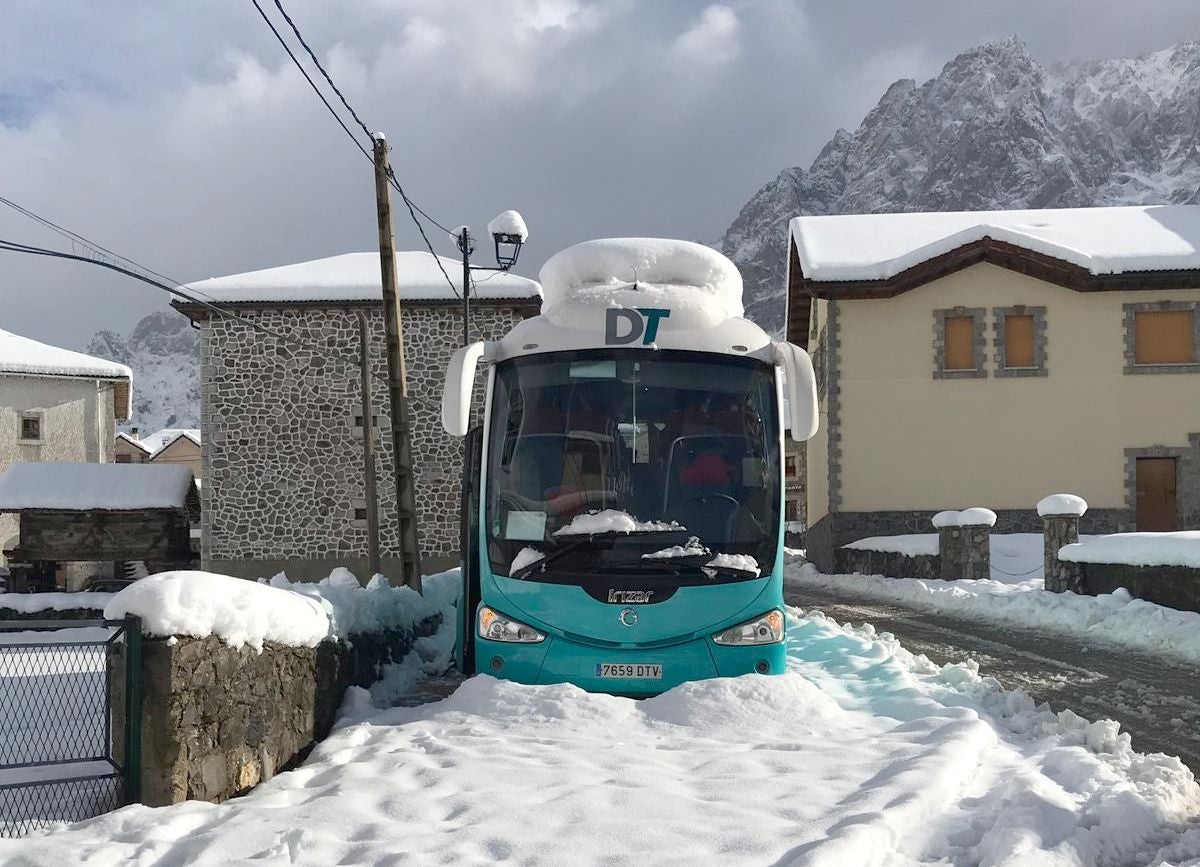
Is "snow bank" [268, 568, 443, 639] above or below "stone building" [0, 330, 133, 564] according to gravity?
below

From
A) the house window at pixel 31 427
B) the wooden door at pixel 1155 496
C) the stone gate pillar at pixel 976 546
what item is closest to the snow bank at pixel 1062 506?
the stone gate pillar at pixel 976 546

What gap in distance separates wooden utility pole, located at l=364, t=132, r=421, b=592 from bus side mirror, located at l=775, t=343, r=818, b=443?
246 inches

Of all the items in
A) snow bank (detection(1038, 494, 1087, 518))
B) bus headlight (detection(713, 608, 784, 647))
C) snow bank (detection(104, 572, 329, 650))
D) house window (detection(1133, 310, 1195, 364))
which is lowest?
bus headlight (detection(713, 608, 784, 647))

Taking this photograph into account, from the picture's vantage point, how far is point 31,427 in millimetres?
35719

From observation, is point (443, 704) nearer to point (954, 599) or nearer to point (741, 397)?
point (741, 397)

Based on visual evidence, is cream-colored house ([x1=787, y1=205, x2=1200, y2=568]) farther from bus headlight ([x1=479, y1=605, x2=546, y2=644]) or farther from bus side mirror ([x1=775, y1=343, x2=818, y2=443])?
bus headlight ([x1=479, y1=605, x2=546, y2=644])

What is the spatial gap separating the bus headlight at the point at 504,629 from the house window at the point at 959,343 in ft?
64.4

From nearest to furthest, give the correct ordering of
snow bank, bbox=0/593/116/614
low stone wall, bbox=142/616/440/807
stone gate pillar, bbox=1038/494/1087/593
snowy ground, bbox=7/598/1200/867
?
snowy ground, bbox=7/598/1200/867, low stone wall, bbox=142/616/440/807, stone gate pillar, bbox=1038/494/1087/593, snow bank, bbox=0/593/116/614

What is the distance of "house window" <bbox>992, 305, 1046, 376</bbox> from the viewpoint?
24109 mm

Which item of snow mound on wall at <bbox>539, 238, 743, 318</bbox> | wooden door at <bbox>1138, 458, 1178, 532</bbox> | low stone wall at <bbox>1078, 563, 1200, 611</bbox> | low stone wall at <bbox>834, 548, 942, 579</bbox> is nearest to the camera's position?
snow mound on wall at <bbox>539, 238, 743, 318</bbox>

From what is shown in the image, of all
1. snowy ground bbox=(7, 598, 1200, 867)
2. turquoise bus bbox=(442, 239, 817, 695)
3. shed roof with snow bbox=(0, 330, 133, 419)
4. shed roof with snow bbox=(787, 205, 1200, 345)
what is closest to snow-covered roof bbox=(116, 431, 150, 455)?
shed roof with snow bbox=(0, 330, 133, 419)

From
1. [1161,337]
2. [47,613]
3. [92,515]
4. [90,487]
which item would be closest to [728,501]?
[47,613]

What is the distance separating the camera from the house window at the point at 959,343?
24.2 metres

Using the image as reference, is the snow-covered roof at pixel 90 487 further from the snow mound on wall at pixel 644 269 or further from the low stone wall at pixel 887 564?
the snow mound on wall at pixel 644 269
